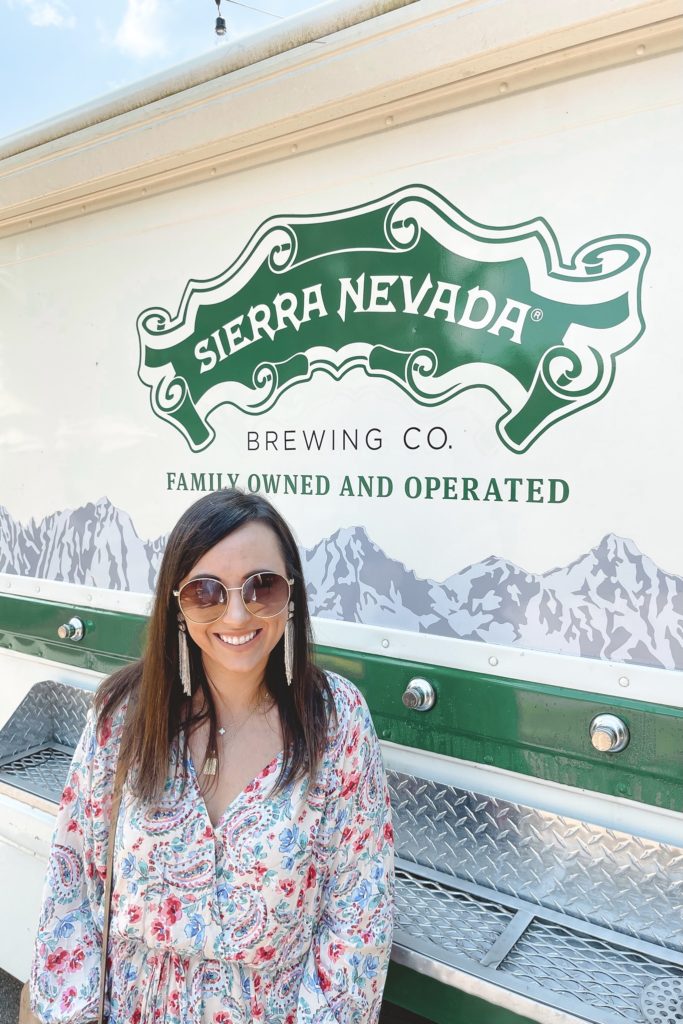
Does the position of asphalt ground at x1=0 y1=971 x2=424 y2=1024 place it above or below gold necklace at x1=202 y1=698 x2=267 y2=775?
below

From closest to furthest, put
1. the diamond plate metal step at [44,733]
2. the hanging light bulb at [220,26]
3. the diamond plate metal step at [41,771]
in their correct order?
the diamond plate metal step at [41,771]
the diamond plate metal step at [44,733]
the hanging light bulb at [220,26]

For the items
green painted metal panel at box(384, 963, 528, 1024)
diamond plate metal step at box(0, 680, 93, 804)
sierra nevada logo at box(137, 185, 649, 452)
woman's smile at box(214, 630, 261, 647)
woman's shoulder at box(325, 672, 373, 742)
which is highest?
sierra nevada logo at box(137, 185, 649, 452)

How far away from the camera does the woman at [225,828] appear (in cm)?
147

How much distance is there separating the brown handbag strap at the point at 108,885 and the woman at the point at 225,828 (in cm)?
1

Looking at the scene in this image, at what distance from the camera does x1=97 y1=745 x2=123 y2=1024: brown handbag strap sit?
151 cm

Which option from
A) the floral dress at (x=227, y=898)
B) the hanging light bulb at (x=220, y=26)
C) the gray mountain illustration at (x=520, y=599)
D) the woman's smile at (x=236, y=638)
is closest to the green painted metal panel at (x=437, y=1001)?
the floral dress at (x=227, y=898)

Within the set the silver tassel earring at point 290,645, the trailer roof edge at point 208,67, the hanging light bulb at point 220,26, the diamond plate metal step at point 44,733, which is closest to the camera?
the silver tassel earring at point 290,645

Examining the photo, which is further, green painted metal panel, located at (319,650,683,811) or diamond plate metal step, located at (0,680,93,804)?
diamond plate metal step, located at (0,680,93,804)

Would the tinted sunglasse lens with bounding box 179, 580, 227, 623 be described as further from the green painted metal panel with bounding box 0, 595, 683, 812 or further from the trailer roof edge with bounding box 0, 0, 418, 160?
the trailer roof edge with bounding box 0, 0, 418, 160

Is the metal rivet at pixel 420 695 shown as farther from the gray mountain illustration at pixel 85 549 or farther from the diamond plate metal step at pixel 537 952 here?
the gray mountain illustration at pixel 85 549

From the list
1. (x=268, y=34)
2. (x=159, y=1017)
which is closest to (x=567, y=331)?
(x=268, y=34)

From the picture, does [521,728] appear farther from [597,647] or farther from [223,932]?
[223,932]

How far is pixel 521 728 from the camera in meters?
1.90

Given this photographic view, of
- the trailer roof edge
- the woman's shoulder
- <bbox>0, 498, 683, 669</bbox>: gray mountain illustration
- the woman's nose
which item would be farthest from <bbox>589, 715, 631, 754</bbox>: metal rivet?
the trailer roof edge
